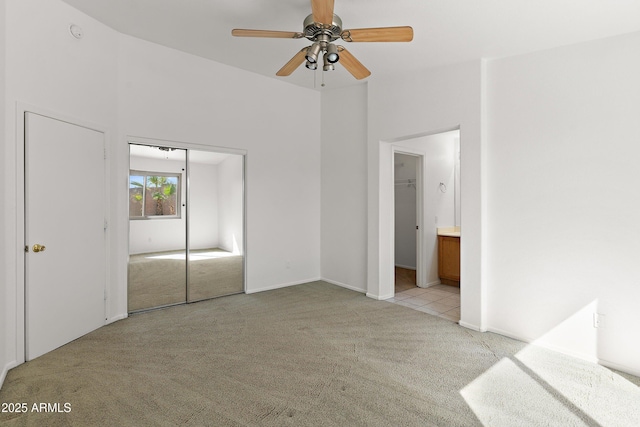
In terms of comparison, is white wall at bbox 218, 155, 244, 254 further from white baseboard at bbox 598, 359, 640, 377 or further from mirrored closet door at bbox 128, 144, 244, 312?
white baseboard at bbox 598, 359, 640, 377

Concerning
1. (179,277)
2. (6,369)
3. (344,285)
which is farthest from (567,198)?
(6,369)

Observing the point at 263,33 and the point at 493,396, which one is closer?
the point at 493,396

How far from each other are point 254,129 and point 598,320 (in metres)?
4.37

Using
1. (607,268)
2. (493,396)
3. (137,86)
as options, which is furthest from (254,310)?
(607,268)

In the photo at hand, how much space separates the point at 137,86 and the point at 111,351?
2775 millimetres

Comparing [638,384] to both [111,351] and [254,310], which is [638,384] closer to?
[254,310]

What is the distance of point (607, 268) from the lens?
9.29 ft

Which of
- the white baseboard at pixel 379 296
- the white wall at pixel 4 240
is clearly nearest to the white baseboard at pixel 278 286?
the white baseboard at pixel 379 296

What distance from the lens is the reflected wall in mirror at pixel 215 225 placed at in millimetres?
4285

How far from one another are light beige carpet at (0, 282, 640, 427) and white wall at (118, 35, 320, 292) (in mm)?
1608

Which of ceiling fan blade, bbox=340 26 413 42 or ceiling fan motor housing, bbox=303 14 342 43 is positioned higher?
ceiling fan motor housing, bbox=303 14 342 43

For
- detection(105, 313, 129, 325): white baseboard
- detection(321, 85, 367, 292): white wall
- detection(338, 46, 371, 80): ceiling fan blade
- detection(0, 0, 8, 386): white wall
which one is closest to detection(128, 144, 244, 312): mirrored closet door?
detection(105, 313, 129, 325): white baseboard

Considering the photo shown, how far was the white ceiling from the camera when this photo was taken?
267 centimetres

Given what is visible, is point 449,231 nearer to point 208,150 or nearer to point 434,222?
point 434,222
